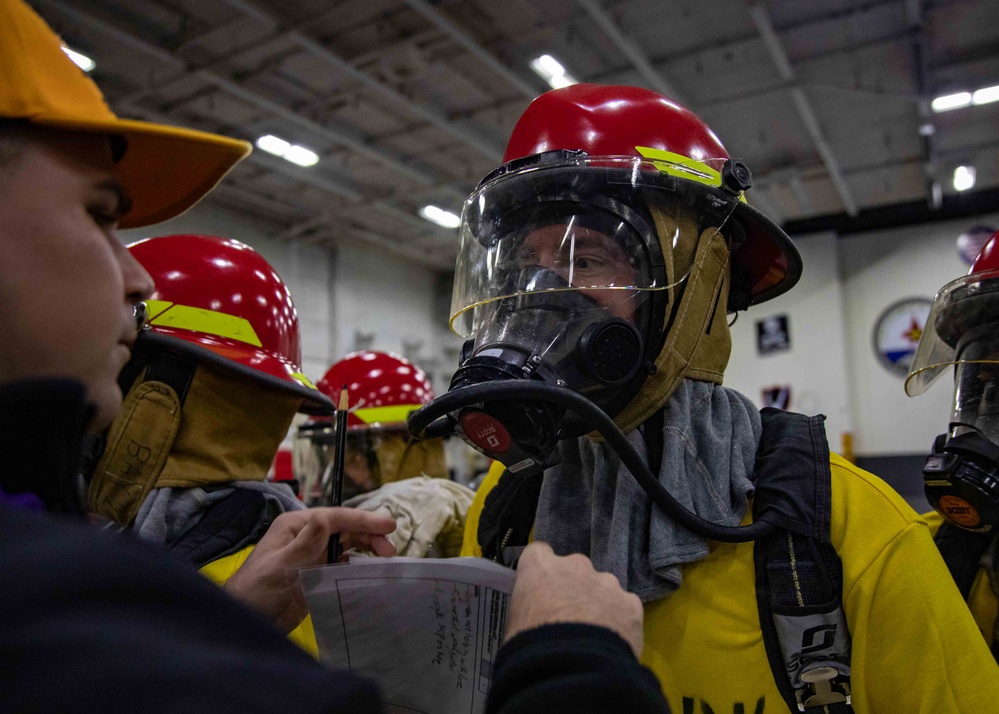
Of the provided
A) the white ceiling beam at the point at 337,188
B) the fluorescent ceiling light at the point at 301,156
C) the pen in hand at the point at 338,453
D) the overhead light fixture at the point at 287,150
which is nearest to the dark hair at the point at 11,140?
the pen in hand at the point at 338,453

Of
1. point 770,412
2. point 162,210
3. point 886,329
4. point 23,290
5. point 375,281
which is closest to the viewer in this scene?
point 23,290

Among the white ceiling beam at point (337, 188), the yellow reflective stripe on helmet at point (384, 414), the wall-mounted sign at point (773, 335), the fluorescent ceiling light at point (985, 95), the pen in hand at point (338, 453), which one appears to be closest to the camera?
the pen in hand at point (338, 453)

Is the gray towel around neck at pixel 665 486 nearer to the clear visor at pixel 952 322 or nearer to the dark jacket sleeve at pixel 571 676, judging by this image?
the dark jacket sleeve at pixel 571 676

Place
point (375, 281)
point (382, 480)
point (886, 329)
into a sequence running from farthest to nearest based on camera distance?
point (375, 281), point (886, 329), point (382, 480)

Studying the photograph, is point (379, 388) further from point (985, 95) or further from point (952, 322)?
point (985, 95)

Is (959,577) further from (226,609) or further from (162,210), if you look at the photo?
(162,210)

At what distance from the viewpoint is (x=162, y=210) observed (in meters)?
1.17

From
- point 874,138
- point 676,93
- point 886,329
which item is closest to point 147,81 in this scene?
point 676,93

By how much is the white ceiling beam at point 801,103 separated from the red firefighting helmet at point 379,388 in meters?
4.88

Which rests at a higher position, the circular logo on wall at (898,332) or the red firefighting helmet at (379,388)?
the circular logo on wall at (898,332)

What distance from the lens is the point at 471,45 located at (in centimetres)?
702

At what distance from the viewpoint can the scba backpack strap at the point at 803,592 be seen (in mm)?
1096

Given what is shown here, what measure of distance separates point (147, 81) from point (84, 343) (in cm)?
833

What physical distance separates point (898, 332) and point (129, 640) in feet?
41.0
